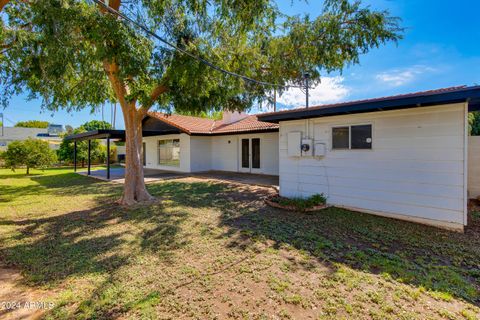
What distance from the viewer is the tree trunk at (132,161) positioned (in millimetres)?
7523

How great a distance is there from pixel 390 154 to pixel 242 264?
464 centimetres

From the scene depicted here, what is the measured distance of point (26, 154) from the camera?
15219 mm

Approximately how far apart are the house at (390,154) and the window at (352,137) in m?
0.02

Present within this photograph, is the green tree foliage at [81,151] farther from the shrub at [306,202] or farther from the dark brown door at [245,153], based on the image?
the shrub at [306,202]

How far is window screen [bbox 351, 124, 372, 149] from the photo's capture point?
6.28m

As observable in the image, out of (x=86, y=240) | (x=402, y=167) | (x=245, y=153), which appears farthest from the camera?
(x=245, y=153)

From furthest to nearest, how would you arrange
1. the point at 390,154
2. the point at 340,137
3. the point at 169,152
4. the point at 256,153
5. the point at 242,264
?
the point at 169,152
the point at 256,153
the point at 340,137
the point at 390,154
the point at 242,264

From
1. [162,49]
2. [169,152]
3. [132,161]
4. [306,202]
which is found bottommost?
[306,202]

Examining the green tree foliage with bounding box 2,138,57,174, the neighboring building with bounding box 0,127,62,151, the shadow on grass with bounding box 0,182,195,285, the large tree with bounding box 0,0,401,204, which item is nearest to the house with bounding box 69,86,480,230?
the large tree with bounding box 0,0,401,204

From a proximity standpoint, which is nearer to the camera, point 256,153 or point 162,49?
point 162,49

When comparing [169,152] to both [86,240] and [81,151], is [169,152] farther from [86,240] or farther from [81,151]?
[86,240]

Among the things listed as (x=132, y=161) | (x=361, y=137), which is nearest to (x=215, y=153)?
(x=132, y=161)

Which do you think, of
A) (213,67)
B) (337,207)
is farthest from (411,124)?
(213,67)

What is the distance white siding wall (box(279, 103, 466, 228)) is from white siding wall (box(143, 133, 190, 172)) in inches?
383
